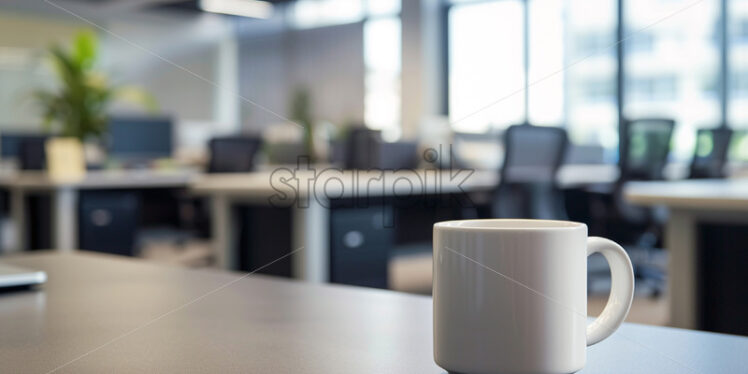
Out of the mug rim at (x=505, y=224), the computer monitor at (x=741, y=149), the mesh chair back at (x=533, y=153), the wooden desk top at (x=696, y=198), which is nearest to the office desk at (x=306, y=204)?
the mesh chair back at (x=533, y=153)

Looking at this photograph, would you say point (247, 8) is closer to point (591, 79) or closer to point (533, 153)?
point (533, 153)

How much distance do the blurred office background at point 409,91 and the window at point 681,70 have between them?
13 millimetres

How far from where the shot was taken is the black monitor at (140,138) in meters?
5.13

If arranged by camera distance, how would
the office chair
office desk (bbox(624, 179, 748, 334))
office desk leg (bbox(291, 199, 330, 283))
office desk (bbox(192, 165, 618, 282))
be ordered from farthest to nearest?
the office chair
office desk leg (bbox(291, 199, 330, 283))
office desk (bbox(192, 165, 618, 282))
office desk (bbox(624, 179, 748, 334))

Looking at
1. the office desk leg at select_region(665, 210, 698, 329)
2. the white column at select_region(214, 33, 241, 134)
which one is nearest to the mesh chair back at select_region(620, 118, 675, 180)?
the office desk leg at select_region(665, 210, 698, 329)

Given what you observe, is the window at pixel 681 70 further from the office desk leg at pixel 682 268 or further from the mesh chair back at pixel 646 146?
the office desk leg at pixel 682 268

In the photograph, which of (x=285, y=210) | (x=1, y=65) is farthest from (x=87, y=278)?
(x=1, y=65)

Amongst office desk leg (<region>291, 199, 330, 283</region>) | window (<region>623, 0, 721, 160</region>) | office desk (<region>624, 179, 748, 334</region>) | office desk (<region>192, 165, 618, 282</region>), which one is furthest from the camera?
window (<region>623, 0, 721, 160</region>)

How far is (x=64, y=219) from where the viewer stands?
3471 mm

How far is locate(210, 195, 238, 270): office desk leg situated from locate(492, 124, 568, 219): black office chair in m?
1.09

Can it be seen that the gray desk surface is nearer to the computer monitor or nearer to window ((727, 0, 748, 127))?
the computer monitor

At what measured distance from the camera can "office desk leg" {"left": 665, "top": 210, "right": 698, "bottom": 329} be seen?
160cm

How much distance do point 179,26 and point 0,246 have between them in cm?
509

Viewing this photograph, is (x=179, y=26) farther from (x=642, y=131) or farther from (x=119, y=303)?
(x=119, y=303)
